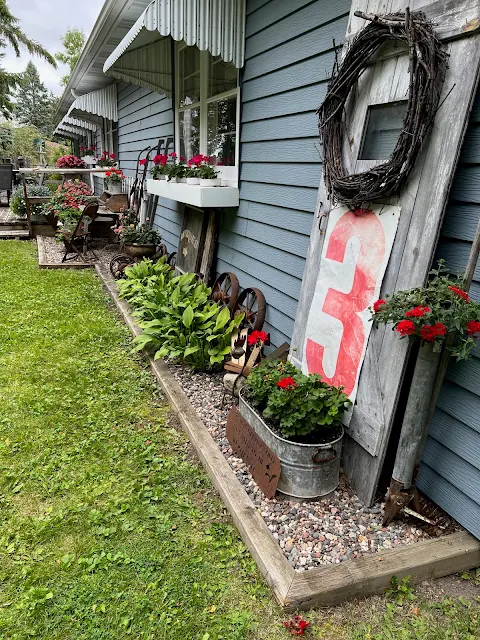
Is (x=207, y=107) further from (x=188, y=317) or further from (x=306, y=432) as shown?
(x=306, y=432)

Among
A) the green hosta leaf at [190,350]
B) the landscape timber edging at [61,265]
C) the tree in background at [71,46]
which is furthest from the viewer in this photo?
the tree in background at [71,46]

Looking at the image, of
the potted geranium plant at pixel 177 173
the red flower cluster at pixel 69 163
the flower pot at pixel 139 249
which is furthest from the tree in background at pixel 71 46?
the potted geranium plant at pixel 177 173

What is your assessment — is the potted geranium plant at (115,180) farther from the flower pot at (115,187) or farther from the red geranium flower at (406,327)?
the red geranium flower at (406,327)

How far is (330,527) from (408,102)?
6.26 ft

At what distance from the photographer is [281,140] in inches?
136

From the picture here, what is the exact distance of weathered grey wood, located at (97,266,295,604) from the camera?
74.4 inches

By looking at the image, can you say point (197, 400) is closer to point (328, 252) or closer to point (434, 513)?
point (328, 252)

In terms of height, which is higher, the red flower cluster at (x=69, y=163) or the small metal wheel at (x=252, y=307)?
the red flower cluster at (x=69, y=163)

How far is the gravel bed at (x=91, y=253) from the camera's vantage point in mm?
7675

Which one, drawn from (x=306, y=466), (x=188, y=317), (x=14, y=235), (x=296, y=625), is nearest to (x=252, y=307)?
(x=188, y=317)

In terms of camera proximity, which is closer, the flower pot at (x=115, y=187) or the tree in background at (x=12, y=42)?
the flower pot at (x=115, y=187)

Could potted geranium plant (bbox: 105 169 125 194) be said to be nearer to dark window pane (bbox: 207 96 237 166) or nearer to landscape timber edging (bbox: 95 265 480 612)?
dark window pane (bbox: 207 96 237 166)

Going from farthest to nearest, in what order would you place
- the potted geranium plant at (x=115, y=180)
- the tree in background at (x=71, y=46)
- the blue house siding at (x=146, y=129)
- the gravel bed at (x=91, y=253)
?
1. the tree in background at (x=71, y=46)
2. the potted geranium plant at (x=115, y=180)
3. the gravel bed at (x=91, y=253)
4. the blue house siding at (x=146, y=129)

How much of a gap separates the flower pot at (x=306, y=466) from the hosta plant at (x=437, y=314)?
0.74 metres
